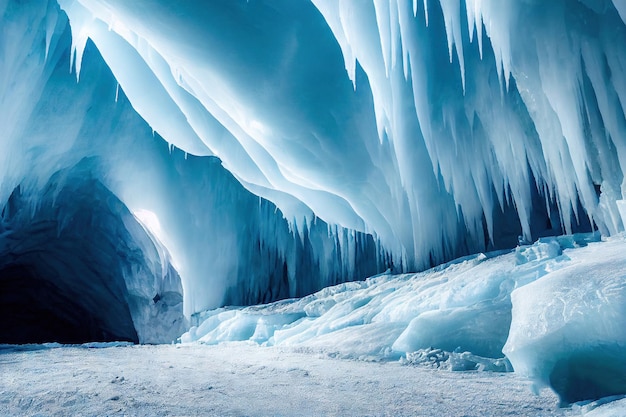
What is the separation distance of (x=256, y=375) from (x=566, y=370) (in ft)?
6.79

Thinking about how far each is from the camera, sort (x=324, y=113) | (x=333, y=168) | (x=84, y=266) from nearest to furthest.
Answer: (x=324, y=113) → (x=333, y=168) → (x=84, y=266)

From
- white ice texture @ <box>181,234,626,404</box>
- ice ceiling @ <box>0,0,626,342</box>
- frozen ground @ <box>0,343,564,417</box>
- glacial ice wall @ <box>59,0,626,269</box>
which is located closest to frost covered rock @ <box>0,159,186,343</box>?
ice ceiling @ <box>0,0,626,342</box>

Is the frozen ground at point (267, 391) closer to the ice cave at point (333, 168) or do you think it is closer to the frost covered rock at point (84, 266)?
the ice cave at point (333, 168)

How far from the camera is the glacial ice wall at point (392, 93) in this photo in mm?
4730

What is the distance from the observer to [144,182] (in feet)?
32.3

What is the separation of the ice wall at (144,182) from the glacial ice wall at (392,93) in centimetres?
72

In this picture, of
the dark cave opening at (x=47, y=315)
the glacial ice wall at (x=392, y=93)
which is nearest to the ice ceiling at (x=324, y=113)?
the glacial ice wall at (x=392, y=93)

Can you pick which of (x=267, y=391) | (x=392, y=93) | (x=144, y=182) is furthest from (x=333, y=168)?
(x=144, y=182)

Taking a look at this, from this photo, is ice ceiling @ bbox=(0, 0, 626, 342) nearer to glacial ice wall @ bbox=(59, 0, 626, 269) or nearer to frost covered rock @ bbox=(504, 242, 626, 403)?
glacial ice wall @ bbox=(59, 0, 626, 269)

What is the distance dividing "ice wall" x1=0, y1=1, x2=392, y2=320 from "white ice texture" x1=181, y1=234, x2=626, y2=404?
12.5ft

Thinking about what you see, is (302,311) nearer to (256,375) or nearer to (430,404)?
(256,375)

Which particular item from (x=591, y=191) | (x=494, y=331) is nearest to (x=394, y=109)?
(x=591, y=191)

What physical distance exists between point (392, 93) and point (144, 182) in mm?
6619

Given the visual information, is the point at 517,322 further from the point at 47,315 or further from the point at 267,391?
the point at 47,315
